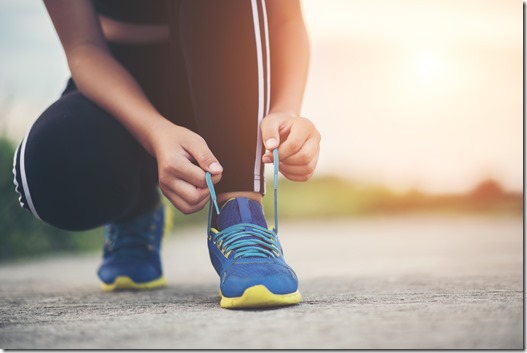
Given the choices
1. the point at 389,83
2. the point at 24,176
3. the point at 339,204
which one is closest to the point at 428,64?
the point at 389,83

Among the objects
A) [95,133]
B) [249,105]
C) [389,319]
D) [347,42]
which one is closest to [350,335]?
[389,319]

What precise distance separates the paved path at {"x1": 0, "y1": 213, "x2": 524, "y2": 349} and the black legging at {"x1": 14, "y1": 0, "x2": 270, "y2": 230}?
0.60 ft

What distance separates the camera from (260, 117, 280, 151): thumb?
938mm

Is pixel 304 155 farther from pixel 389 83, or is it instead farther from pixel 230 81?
pixel 389 83

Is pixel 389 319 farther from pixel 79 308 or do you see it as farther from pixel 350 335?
pixel 79 308

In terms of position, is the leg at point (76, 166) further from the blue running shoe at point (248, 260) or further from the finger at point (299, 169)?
the finger at point (299, 169)

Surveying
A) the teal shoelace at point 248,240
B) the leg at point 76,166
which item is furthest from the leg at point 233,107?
the leg at point 76,166

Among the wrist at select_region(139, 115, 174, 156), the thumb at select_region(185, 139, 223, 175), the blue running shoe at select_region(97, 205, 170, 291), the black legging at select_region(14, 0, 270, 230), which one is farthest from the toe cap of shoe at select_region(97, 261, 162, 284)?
the thumb at select_region(185, 139, 223, 175)

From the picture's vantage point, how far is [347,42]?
1909 mm

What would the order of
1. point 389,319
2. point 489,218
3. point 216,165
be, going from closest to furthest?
point 389,319, point 216,165, point 489,218

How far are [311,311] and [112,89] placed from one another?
0.52 meters

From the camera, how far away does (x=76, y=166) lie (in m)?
1.13

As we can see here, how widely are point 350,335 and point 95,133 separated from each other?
0.65 meters

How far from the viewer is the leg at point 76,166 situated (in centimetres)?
111
